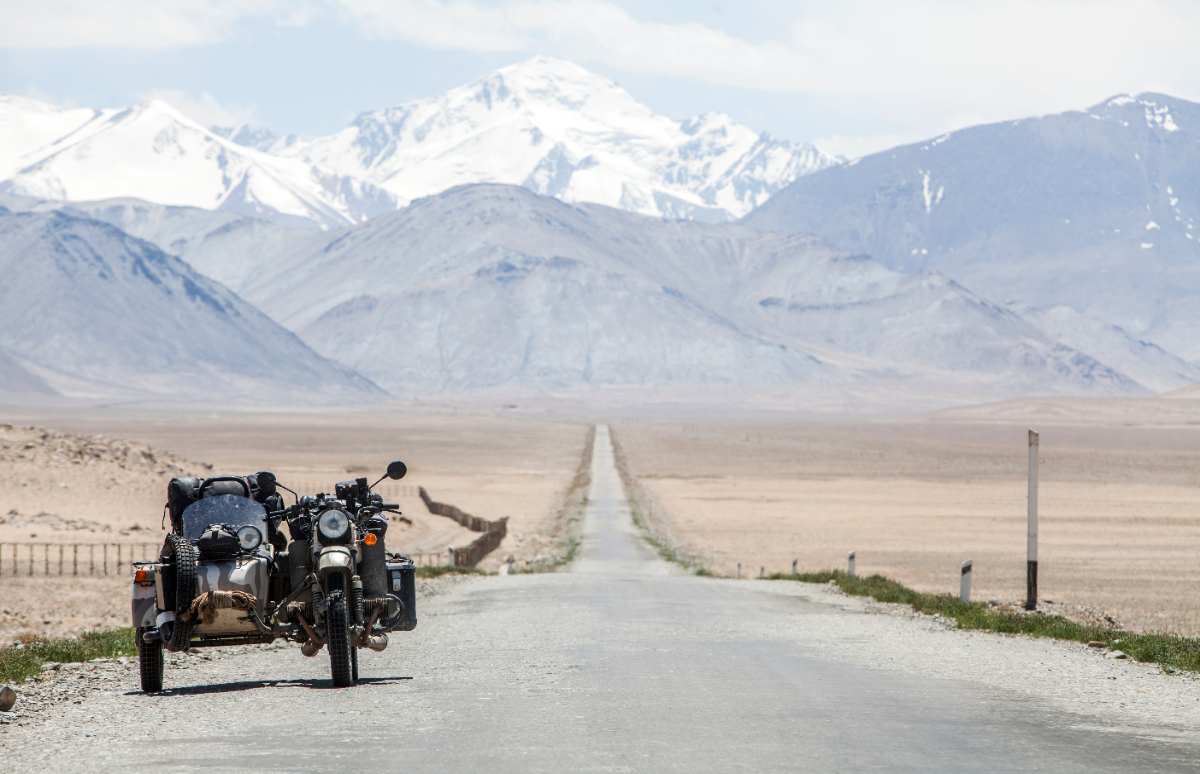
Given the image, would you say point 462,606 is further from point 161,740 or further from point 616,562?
point 616,562

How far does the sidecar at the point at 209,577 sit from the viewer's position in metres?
14.7

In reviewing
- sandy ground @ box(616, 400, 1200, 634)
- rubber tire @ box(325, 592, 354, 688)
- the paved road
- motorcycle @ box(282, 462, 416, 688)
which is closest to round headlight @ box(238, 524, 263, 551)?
motorcycle @ box(282, 462, 416, 688)

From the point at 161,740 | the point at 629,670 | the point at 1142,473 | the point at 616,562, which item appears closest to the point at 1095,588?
the point at 616,562

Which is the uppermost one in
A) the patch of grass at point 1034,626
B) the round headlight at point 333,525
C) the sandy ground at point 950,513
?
the round headlight at point 333,525

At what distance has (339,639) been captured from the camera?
14.8 m

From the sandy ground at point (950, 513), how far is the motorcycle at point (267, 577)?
53.9ft

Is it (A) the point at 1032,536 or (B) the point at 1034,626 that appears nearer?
(B) the point at 1034,626

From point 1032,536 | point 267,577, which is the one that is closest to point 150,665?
point 267,577

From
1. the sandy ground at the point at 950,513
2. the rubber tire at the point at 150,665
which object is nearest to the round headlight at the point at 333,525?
the rubber tire at the point at 150,665

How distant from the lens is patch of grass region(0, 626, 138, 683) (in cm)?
1653

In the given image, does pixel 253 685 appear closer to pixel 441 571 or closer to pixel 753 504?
pixel 441 571

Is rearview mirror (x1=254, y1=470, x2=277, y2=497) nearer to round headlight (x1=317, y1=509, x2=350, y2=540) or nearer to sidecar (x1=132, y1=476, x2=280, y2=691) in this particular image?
sidecar (x1=132, y1=476, x2=280, y2=691)

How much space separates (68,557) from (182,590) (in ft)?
119

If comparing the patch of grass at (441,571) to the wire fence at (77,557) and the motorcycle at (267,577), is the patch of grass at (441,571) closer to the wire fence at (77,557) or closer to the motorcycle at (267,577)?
the wire fence at (77,557)
